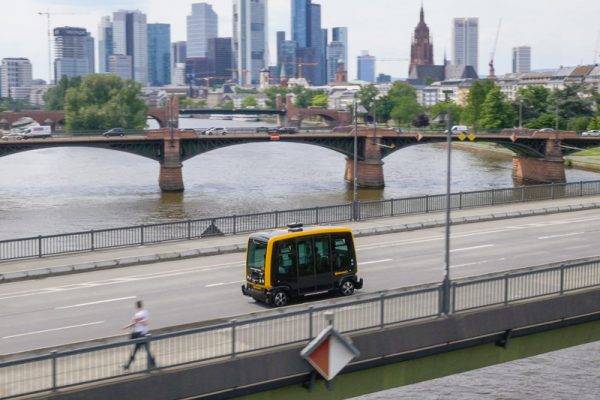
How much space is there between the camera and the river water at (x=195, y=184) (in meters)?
67.8

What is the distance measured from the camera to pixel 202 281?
27.6 metres

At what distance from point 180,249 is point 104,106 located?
4035 inches

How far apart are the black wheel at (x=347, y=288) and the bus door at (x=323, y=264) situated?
403 millimetres

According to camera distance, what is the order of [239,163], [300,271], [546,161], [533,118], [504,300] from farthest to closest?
[533,118]
[239,163]
[546,161]
[300,271]
[504,300]

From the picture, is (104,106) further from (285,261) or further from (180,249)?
(285,261)

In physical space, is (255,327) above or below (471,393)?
above

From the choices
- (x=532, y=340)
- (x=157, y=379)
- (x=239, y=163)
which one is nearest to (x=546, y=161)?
(x=239, y=163)

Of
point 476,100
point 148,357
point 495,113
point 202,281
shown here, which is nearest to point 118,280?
point 202,281

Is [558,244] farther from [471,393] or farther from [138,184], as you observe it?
[138,184]

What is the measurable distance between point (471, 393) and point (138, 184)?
6495 cm

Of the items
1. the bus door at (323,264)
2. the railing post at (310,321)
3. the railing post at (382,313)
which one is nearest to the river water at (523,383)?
the bus door at (323,264)

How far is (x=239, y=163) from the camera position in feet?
372

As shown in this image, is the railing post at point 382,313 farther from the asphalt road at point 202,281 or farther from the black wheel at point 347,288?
the black wheel at point 347,288

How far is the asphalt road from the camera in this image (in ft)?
73.8
